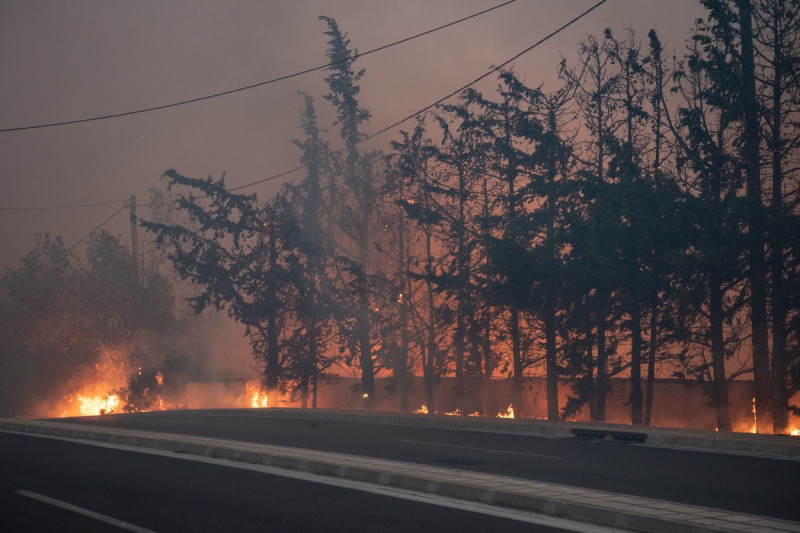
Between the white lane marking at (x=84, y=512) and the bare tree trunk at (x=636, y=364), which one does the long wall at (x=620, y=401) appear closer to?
the bare tree trunk at (x=636, y=364)

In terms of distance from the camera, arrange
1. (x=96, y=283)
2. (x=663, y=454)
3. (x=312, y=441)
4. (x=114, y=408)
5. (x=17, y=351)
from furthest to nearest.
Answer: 1. (x=17, y=351)
2. (x=96, y=283)
3. (x=114, y=408)
4. (x=312, y=441)
5. (x=663, y=454)

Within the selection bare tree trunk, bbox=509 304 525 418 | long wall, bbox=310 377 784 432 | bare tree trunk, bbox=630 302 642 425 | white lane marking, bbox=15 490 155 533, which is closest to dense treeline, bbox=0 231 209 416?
long wall, bbox=310 377 784 432

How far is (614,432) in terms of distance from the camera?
55.7 feet

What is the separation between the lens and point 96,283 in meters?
63.6

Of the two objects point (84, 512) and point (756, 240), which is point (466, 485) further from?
point (756, 240)

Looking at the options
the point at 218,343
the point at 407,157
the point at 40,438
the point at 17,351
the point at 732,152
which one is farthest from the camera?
the point at 218,343

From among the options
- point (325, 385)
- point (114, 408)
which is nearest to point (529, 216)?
point (325, 385)

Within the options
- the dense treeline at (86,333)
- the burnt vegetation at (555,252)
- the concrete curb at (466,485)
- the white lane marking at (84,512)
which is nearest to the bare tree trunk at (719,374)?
the burnt vegetation at (555,252)

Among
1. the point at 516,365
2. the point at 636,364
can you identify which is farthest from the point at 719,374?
the point at 516,365

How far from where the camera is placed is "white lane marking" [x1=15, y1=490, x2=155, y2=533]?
770 centimetres

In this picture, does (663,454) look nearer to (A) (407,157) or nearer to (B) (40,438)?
(B) (40,438)

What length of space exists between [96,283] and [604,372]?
43955mm

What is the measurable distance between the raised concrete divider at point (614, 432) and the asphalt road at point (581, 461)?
640mm

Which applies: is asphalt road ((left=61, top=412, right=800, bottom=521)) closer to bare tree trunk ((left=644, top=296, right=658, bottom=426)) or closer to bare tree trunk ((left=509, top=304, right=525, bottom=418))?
bare tree trunk ((left=644, top=296, right=658, bottom=426))
